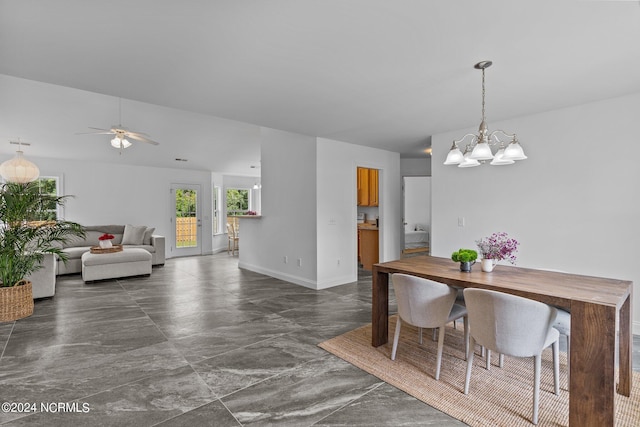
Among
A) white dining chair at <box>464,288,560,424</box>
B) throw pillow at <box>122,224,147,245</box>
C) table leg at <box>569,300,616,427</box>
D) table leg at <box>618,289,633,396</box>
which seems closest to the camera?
table leg at <box>569,300,616,427</box>

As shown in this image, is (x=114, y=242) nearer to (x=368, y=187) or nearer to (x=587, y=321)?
(x=368, y=187)

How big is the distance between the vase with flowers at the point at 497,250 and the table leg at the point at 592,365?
26.3 inches

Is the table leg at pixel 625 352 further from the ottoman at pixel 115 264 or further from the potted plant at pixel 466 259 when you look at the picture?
the ottoman at pixel 115 264

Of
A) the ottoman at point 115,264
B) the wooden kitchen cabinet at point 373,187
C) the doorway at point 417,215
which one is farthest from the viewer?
the doorway at point 417,215

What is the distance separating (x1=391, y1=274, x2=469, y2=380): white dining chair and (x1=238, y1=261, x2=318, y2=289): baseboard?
8.34 ft

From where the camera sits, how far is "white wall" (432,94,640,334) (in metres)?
3.09

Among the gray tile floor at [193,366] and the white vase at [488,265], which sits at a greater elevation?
the white vase at [488,265]

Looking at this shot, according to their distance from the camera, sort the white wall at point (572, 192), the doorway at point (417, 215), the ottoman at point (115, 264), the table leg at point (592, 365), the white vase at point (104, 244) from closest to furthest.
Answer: the table leg at point (592, 365), the white wall at point (572, 192), the ottoman at point (115, 264), the white vase at point (104, 244), the doorway at point (417, 215)

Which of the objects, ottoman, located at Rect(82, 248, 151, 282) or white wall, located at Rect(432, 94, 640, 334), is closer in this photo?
white wall, located at Rect(432, 94, 640, 334)

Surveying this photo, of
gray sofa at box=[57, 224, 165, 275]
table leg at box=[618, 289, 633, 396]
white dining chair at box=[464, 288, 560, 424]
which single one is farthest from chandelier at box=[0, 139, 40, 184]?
table leg at box=[618, 289, 633, 396]

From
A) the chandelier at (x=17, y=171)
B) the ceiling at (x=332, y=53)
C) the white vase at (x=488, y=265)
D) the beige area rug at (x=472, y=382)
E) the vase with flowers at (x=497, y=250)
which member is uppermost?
the ceiling at (x=332, y=53)

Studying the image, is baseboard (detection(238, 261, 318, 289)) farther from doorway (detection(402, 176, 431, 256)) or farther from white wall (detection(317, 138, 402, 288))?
doorway (detection(402, 176, 431, 256))

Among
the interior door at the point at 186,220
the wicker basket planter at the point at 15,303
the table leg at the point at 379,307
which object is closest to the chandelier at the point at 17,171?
the wicker basket planter at the point at 15,303

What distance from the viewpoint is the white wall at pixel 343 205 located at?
4.92m
